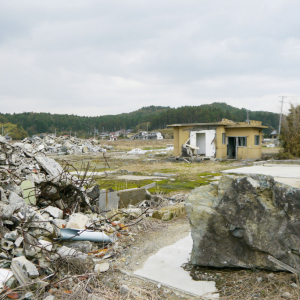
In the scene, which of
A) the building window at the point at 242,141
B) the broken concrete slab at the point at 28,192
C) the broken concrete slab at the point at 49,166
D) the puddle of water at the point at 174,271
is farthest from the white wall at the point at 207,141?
the puddle of water at the point at 174,271

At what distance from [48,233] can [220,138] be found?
20.1 meters

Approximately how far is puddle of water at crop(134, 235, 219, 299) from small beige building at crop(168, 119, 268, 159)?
18.9m

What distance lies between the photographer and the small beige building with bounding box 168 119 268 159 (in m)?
23.1

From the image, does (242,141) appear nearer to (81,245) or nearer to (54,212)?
(54,212)

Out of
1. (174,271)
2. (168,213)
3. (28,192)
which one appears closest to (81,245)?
(174,271)

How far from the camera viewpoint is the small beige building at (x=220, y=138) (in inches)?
910

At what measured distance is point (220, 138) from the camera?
23.3 meters

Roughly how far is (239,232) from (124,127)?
392 feet

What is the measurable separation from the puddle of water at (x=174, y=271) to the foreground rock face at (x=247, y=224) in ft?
1.01

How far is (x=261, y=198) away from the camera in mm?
3803

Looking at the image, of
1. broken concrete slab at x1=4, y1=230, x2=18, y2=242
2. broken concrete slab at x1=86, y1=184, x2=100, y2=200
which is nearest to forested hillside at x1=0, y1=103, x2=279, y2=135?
broken concrete slab at x1=86, y1=184, x2=100, y2=200

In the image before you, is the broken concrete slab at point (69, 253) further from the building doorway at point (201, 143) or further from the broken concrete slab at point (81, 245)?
the building doorway at point (201, 143)

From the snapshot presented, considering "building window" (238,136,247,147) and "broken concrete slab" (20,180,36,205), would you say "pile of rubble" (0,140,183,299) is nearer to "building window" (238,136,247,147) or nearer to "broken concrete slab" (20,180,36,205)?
"broken concrete slab" (20,180,36,205)

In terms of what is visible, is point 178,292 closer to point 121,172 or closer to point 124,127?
point 121,172
